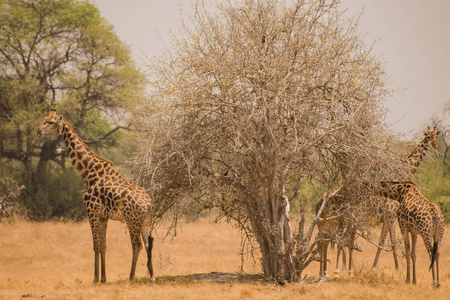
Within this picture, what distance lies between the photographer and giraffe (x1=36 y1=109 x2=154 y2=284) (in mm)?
9836

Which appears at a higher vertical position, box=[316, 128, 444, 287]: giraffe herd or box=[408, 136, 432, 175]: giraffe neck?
box=[408, 136, 432, 175]: giraffe neck

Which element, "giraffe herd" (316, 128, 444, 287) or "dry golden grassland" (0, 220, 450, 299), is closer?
"dry golden grassland" (0, 220, 450, 299)

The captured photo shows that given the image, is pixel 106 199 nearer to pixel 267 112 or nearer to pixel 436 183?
pixel 267 112

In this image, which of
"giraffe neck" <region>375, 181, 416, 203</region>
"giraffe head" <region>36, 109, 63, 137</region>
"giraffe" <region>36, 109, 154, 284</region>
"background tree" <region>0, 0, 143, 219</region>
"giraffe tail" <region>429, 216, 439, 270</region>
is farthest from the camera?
"background tree" <region>0, 0, 143, 219</region>

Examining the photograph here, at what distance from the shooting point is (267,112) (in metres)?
9.79

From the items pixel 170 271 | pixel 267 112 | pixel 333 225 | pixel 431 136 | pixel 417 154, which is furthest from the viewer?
pixel 170 271

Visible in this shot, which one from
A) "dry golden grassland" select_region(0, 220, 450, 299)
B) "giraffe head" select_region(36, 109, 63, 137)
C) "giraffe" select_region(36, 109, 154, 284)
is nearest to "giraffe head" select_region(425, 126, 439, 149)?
"dry golden grassland" select_region(0, 220, 450, 299)

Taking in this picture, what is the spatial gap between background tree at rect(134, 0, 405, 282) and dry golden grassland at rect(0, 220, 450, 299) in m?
1.17

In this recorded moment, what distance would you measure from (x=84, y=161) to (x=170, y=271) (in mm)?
4267

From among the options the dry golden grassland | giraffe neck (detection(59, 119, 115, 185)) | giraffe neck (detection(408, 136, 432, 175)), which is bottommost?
the dry golden grassland

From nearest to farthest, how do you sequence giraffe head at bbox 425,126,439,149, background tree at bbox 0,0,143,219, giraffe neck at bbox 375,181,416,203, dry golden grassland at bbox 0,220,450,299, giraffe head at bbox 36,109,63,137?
1. dry golden grassland at bbox 0,220,450,299
2. giraffe head at bbox 36,109,63,137
3. giraffe neck at bbox 375,181,416,203
4. giraffe head at bbox 425,126,439,149
5. background tree at bbox 0,0,143,219

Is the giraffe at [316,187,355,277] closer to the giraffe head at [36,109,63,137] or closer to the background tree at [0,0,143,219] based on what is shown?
the giraffe head at [36,109,63,137]

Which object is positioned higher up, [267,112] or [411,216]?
[267,112]

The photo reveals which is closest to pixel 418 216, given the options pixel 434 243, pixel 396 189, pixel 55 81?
pixel 434 243
